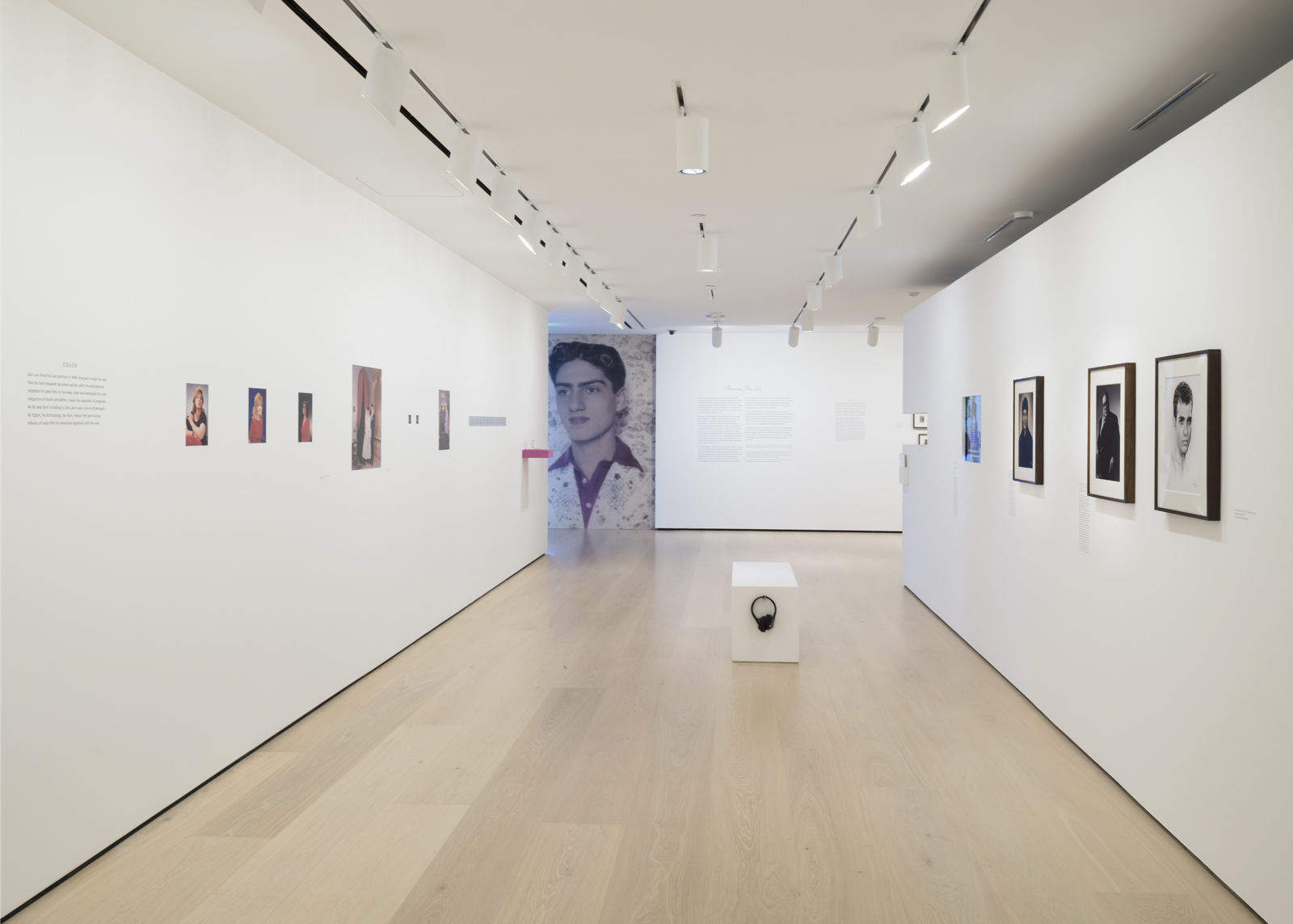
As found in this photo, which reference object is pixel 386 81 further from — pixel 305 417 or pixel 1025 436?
pixel 1025 436

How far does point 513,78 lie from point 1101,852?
383 cm

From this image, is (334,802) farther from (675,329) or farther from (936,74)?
(675,329)

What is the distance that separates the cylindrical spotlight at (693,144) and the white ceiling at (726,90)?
157 millimetres

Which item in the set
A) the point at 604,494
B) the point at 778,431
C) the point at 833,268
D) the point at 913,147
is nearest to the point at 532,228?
the point at 913,147

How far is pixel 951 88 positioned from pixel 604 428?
11.2 m

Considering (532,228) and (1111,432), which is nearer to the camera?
(1111,432)

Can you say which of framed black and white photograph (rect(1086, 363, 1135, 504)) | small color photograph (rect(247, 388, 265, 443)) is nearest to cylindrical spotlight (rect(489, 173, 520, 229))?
small color photograph (rect(247, 388, 265, 443))

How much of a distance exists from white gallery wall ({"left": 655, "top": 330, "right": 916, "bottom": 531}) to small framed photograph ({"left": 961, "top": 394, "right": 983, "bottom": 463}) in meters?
6.74

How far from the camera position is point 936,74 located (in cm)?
332

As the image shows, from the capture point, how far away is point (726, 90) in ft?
12.5

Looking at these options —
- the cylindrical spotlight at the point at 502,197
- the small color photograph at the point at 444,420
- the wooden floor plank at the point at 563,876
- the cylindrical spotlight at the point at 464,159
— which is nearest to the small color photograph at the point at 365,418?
the small color photograph at the point at 444,420

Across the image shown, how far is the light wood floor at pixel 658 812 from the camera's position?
2871 mm

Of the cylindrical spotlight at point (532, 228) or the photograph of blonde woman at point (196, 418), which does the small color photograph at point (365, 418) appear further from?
the photograph of blonde woman at point (196, 418)

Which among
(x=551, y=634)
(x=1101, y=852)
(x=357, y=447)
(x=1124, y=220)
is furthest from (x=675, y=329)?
(x=1101, y=852)
